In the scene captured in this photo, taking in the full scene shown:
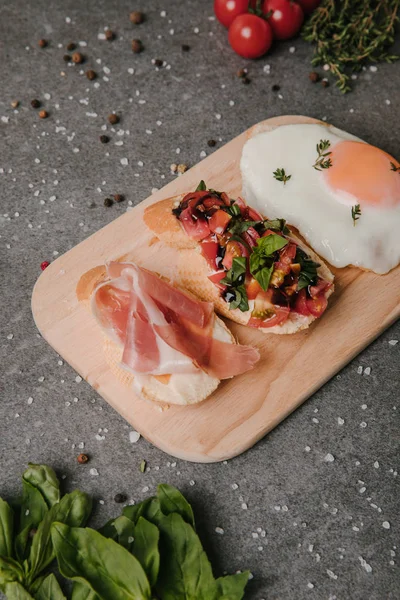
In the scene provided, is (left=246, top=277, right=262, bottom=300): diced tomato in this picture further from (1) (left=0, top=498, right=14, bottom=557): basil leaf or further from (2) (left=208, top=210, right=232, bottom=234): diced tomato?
(1) (left=0, top=498, right=14, bottom=557): basil leaf

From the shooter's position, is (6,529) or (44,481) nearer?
(6,529)

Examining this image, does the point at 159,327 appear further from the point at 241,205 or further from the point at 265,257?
the point at 241,205

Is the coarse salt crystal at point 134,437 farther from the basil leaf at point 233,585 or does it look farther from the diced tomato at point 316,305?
the diced tomato at point 316,305

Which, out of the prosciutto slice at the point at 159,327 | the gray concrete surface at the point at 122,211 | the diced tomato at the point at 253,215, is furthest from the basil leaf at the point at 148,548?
the diced tomato at the point at 253,215

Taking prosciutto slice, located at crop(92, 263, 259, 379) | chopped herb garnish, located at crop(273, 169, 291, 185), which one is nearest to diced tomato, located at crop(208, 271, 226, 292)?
prosciutto slice, located at crop(92, 263, 259, 379)

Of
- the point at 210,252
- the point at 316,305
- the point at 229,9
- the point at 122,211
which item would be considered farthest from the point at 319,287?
the point at 229,9

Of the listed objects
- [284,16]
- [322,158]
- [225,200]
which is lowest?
[322,158]

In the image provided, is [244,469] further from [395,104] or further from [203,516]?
[395,104]

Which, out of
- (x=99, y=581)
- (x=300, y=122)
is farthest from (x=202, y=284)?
(x=99, y=581)
